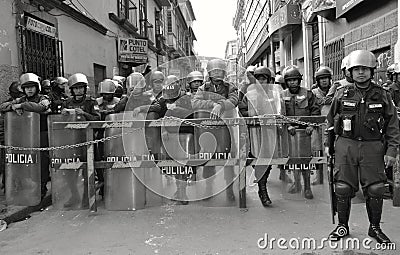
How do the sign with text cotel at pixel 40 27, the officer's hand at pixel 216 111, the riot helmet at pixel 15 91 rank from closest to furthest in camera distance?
the officer's hand at pixel 216 111, the riot helmet at pixel 15 91, the sign with text cotel at pixel 40 27

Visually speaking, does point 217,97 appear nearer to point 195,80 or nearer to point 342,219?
point 195,80

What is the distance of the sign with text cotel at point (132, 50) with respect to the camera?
1584cm

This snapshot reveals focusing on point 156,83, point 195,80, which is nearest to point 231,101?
point 195,80

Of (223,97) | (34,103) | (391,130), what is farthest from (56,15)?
(391,130)

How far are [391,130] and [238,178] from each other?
206cm

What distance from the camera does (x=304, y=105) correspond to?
20.1 ft

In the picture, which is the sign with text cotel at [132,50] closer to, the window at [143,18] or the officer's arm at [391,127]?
the window at [143,18]

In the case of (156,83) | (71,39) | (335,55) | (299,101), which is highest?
(71,39)

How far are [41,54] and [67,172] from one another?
410cm

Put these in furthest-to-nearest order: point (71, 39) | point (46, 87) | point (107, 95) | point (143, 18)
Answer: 1. point (143, 18)
2. point (71, 39)
3. point (46, 87)
4. point (107, 95)

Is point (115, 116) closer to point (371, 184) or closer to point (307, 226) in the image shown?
point (307, 226)

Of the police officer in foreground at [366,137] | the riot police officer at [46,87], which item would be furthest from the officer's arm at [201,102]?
the riot police officer at [46,87]

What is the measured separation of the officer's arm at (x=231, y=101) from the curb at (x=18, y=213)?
287 centimetres

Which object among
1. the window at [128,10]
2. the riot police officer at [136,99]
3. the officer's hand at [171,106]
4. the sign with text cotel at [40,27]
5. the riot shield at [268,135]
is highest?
the window at [128,10]
